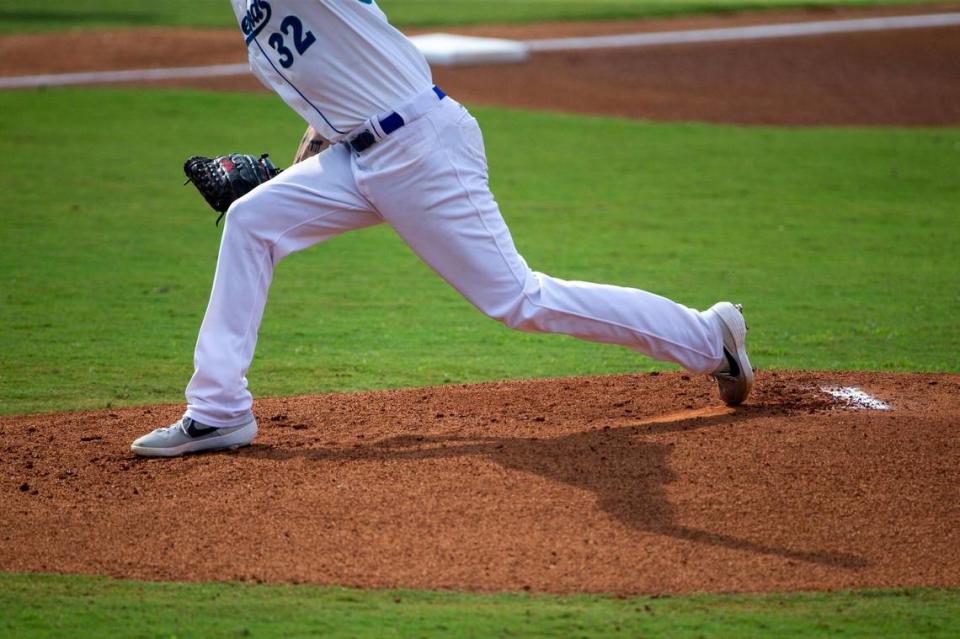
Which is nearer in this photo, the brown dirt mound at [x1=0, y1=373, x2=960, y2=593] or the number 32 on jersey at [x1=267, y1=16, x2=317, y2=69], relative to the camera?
the brown dirt mound at [x1=0, y1=373, x2=960, y2=593]

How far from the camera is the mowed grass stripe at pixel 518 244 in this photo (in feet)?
23.4

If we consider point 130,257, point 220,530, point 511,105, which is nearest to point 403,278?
point 130,257

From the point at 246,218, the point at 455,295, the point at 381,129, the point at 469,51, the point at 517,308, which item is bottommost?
the point at 455,295

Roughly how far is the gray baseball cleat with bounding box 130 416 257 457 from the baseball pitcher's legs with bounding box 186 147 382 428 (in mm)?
76

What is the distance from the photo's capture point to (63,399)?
6367 mm

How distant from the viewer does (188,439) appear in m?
5.07

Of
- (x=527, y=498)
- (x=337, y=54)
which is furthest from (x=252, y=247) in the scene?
(x=527, y=498)

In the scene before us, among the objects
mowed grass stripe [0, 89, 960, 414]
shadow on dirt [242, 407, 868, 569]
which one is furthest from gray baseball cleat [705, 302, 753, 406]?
mowed grass stripe [0, 89, 960, 414]

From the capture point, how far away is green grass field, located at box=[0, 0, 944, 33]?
72.1 feet

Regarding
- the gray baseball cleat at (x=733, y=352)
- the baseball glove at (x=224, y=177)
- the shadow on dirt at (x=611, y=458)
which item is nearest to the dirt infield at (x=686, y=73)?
the gray baseball cleat at (x=733, y=352)

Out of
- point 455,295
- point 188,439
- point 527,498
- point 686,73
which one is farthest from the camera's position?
point 686,73

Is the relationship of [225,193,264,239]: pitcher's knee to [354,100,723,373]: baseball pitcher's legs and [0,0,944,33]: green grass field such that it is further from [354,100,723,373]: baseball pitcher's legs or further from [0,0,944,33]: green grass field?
[0,0,944,33]: green grass field

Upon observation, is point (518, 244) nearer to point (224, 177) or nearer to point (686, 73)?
point (224, 177)

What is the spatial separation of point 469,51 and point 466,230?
13.7 meters
